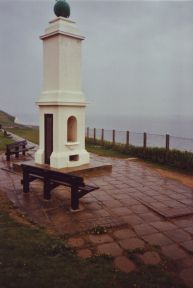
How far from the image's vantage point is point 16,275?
358 cm

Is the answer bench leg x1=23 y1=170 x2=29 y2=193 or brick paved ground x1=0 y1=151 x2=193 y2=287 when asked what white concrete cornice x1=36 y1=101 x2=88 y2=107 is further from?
bench leg x1=23 y1=170 x2=29 y2=193

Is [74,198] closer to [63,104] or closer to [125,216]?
[125,216]

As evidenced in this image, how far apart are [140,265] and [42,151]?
6753mm

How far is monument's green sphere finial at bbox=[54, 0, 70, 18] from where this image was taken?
9.55m

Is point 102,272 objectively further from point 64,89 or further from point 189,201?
point 64,89

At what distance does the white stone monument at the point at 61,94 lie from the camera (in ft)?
30.9

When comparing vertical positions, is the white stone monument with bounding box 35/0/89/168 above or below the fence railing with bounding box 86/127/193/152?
above

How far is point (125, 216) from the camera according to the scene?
18.9 feet

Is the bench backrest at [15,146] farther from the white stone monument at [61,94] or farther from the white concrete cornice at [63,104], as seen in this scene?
the white concrete cornice at [63,104]

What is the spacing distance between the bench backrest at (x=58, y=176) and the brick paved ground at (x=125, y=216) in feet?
1.75

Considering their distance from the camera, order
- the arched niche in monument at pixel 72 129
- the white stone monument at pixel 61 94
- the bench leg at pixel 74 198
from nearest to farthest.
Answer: the bench leg at pixel 74 198 → the white stone monument at pixel 61 94 → the arched niche in monument at pixel 72 129

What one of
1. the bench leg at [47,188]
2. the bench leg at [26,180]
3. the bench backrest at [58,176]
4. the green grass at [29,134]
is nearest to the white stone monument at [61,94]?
the bench leg at [26,180]

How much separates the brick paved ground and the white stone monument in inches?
50.7

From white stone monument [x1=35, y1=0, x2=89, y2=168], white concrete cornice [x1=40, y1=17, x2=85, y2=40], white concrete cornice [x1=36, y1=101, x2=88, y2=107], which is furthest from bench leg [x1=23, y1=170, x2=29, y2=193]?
white concrete cornice [x1=40, y1=17, x2=85, y2=40]
